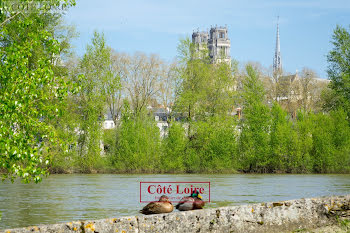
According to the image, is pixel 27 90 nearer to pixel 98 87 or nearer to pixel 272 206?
pixel 272 206

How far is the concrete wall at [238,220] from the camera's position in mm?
8070

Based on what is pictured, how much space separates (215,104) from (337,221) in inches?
2209

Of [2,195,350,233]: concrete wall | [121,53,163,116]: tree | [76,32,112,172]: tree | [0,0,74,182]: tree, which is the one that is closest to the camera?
[2,195,350,233]: concrete wall

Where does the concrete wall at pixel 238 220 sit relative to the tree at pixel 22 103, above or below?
below

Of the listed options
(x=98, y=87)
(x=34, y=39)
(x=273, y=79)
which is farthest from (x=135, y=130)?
(x=34, y=39)

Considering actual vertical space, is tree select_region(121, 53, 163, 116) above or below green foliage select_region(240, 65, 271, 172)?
Answer: above

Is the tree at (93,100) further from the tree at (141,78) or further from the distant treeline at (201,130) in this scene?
the tree at (141,78)

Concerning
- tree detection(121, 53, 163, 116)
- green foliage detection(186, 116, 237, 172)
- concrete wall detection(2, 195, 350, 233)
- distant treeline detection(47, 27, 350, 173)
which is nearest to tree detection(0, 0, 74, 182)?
concrete wall detection(2, 195, 350, 233)

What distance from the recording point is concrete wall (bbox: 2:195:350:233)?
807 cm

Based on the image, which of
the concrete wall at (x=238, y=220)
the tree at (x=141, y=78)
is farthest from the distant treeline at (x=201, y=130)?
the concrete wall at (x=238, y=220)

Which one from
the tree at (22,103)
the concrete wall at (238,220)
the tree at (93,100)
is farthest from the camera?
the tree at (93,100)

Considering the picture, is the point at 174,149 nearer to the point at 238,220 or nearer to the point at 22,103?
the point at 22,103

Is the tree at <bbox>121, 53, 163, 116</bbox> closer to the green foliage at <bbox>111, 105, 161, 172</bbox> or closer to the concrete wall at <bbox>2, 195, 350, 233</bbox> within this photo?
the green foliage at <bbox>111, 105, 161, 172</bbox>

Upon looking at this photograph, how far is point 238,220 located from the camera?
9383mm
